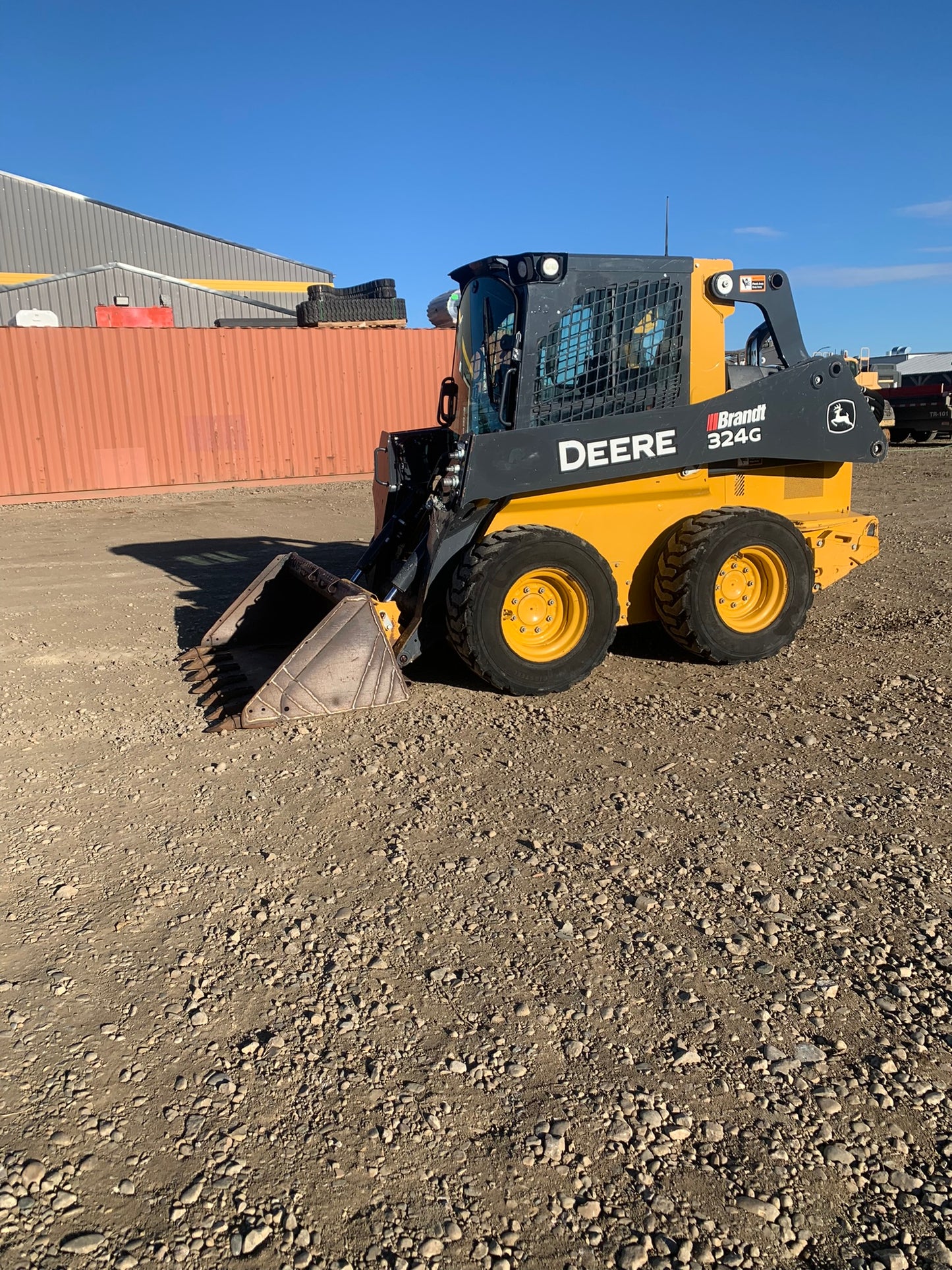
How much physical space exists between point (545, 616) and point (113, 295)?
2466 centimetres

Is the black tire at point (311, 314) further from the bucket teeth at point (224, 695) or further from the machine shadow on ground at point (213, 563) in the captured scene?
the bucket teeth at point (224, 695)

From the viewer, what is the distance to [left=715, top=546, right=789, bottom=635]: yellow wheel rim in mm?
6066

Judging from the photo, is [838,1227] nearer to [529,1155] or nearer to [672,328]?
[529,1155]

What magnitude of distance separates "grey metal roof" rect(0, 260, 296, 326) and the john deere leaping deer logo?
908 inches

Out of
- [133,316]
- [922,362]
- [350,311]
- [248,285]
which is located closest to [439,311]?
[350,311]

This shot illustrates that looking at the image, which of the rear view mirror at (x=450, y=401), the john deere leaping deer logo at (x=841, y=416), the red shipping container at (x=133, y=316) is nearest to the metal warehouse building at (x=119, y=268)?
the red shipping container at (x=133, y=316)

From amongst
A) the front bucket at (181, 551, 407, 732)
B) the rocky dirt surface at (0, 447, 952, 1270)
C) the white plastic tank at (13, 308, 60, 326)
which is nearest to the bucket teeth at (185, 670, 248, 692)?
the front bucket at (181, 551, 407, 732)

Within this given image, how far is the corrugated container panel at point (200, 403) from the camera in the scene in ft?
52.0

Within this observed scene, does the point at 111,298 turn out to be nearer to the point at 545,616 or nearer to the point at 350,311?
the point at 350,311

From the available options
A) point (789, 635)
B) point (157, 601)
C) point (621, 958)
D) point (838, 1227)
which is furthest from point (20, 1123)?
point (157, 601)

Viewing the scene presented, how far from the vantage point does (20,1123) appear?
8.01 ft

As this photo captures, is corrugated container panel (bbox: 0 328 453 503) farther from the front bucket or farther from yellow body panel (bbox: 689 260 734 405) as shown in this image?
yellow body panel (bbox: 689 260 734 405)

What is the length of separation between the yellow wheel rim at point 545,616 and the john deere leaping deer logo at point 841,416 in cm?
208

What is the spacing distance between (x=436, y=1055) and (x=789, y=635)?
4.30m
